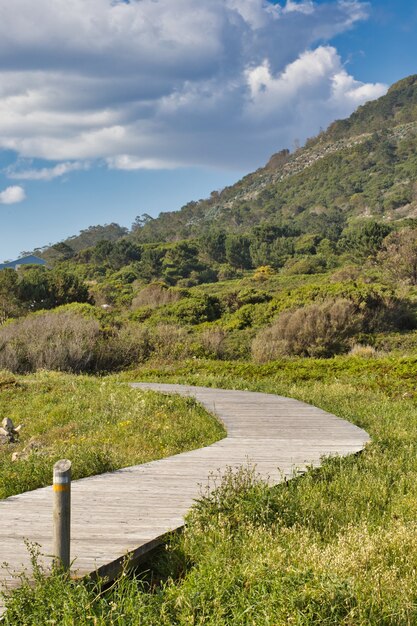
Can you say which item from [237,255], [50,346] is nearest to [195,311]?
[50,346]

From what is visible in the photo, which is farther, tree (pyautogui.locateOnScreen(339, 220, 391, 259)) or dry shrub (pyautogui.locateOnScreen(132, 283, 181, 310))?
tree (pyautogui.locateOnScreen(339, 220, 391, 259))

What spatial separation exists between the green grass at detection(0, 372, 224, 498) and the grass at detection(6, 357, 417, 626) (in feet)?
7.39

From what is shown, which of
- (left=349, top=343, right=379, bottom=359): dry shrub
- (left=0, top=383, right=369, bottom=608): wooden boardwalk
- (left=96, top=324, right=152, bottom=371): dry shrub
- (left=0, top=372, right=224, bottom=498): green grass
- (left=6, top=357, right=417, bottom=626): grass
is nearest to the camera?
(left=6, top=357, right=417, bottom=626): grass

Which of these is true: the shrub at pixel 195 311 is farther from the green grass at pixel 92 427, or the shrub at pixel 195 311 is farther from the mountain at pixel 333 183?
the mountain at pixel 333 183

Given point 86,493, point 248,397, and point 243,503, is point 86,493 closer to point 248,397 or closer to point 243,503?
point 243,503

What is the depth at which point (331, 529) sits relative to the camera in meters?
5.43

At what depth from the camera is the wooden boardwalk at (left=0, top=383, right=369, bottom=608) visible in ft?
15.6

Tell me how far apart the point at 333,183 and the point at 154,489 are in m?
127

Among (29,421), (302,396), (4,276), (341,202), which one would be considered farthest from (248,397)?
(341,202)

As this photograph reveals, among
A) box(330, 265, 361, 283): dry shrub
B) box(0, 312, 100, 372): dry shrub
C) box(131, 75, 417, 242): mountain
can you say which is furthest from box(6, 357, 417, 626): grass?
box(131, 75, 417, 242): mountain

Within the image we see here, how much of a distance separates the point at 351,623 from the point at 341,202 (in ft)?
385

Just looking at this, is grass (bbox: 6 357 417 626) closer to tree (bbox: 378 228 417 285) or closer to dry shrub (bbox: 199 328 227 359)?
dry shrub (bbox: 199 328 227 359)

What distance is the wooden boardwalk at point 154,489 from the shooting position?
4.77 meters

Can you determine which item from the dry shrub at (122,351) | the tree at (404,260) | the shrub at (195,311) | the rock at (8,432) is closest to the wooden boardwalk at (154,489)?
the rock at (8,432)
